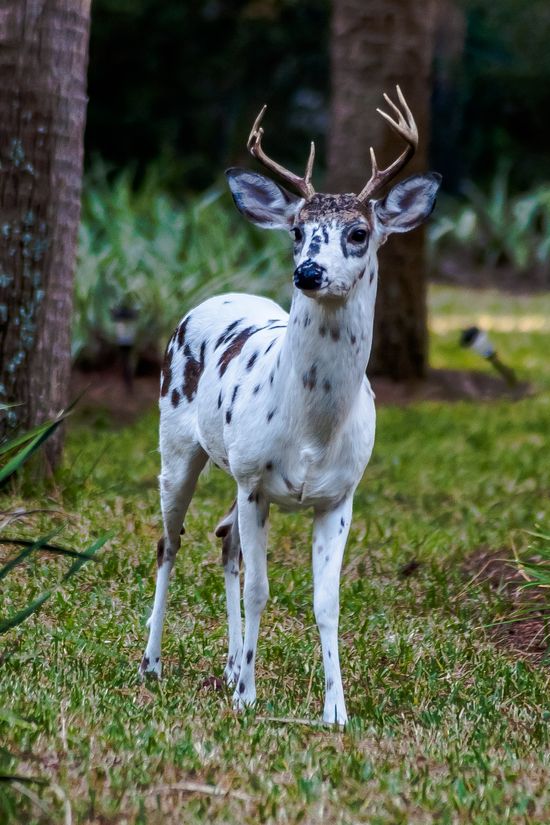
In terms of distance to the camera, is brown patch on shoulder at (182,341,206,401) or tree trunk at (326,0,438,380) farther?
tree trunk at (326,0,438,380)

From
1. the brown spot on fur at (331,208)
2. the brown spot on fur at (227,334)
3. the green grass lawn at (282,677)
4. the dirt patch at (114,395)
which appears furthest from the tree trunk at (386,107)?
the brown spot on fur at (331,208)

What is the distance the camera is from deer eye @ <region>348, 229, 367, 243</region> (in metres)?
4.45

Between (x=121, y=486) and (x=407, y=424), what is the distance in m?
3.13

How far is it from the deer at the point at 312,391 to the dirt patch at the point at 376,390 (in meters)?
5.13

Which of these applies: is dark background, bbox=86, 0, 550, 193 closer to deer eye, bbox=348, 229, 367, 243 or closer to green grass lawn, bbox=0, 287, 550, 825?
green grass lawn, bbox=0, 287, 550, 825

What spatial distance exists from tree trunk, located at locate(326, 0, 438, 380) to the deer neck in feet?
20.9

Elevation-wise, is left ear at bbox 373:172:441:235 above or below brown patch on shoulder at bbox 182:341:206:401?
above

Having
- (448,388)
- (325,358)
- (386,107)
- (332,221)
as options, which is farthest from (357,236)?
(448,388)

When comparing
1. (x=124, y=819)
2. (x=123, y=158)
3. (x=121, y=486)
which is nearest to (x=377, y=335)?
(x=121, y=486)

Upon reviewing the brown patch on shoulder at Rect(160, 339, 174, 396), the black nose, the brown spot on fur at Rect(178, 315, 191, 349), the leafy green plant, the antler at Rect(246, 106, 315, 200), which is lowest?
the leafy green plant

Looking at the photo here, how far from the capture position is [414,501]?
319 inches

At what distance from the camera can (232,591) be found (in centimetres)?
521

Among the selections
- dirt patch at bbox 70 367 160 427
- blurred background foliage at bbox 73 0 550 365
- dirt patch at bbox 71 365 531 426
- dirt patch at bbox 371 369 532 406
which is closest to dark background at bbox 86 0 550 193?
blurred background foliage at bbox 73 0 550 365

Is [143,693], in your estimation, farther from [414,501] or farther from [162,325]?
[162,325]
